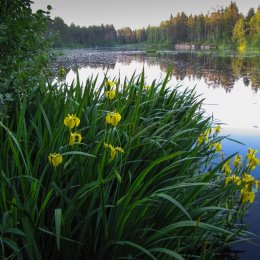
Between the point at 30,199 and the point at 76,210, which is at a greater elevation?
the point at 30,199

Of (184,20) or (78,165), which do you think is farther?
(184,20)

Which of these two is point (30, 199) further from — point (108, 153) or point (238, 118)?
point (238, 118)

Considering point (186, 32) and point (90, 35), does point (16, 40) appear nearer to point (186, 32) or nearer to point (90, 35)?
point (186, 32)

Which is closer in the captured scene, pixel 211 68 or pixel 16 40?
pixel 16 40

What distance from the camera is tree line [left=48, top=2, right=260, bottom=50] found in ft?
195

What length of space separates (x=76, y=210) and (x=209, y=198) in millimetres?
961

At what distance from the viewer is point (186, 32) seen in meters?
96.2

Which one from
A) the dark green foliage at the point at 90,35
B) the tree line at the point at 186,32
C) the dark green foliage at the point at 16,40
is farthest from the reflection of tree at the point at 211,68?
the dark green foliage at the point at 90,35

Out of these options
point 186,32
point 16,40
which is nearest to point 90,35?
point 186,32

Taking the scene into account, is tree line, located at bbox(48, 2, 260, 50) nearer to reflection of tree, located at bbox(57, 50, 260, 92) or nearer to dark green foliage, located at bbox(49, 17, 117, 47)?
dark green foliage, located at bbox(49, 17, 117, 47)

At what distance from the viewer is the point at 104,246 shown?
1.69 meters

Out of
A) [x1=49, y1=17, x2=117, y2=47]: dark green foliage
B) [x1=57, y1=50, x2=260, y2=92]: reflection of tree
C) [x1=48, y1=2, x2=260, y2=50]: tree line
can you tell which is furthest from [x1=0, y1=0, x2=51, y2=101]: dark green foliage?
[x1=49, y1=17, x2=117, y2=47]: dark green foliage

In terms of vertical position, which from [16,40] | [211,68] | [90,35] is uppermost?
[90,35]

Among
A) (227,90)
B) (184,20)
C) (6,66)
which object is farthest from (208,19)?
(6,66)
